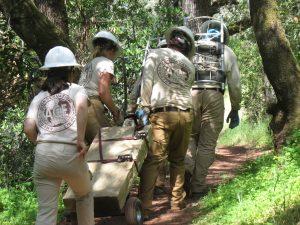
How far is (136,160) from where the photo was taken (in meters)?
5.58

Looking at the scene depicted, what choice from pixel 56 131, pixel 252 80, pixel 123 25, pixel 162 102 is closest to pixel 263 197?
pixel 162 102

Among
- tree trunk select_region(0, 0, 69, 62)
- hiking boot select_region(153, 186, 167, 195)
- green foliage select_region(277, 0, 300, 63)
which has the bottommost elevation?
hiking boot select_region(153, 186, 167, 195)

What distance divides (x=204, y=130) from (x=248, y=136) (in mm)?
6644

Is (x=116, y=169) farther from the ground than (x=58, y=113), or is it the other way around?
(x=58, y=113)

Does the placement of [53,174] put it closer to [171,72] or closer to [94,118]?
[94,118]

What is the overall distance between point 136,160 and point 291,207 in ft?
5.84

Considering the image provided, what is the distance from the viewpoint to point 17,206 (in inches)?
266

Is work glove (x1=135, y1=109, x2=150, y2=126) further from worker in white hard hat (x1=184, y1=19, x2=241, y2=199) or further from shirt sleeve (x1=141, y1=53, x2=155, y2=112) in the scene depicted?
worker in white hard hat (x1=184, y1=19, x2=241, y2=199)

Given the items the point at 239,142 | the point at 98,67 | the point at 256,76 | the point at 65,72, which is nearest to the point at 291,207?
the point at 65,72

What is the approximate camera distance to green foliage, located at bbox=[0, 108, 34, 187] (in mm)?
8062

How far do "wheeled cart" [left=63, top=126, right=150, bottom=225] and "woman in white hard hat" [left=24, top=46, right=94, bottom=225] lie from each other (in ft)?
2.31

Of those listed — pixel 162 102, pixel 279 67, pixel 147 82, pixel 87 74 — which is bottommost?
pixel 162 102

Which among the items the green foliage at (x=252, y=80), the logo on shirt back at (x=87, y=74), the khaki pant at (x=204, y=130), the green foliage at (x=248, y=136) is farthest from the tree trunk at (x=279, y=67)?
the green foliage at (x=252, y=80)

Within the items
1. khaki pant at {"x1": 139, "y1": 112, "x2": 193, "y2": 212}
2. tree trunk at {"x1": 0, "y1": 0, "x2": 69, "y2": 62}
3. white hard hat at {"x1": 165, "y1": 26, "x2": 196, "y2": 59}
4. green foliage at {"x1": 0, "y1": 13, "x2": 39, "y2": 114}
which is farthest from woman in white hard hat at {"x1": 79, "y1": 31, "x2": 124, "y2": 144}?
green foliage at {"x1": 0, "y1": 13, "x2": 39, "y2": 114}
